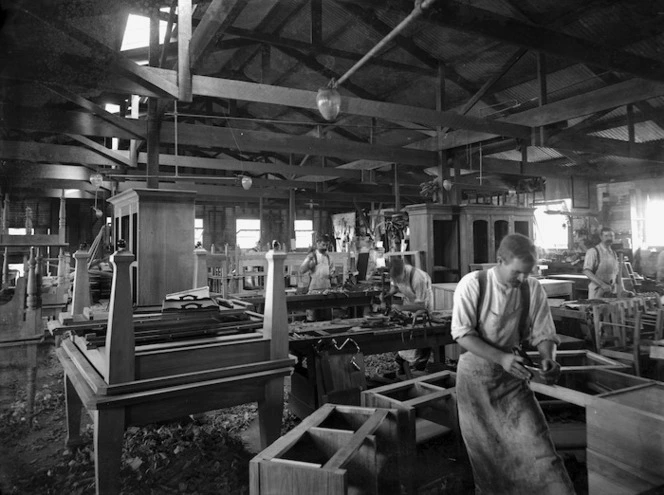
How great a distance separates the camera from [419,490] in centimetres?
335

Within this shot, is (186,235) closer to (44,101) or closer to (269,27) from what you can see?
(44,101)

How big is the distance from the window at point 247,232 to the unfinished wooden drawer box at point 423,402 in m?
20.6

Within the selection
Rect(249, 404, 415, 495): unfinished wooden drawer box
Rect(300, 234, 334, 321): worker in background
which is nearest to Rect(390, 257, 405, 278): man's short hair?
Rect(300, 234, 334, 321): worker in background

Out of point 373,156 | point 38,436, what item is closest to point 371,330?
point 38,436

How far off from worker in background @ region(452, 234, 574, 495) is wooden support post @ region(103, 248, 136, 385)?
2.22m

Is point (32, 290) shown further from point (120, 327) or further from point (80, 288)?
point (120, 327)

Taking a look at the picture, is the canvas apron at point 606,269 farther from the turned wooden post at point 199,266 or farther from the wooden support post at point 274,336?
the turned wooden post at point 199,266

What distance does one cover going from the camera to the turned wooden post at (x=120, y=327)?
8.75 feet

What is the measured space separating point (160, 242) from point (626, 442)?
4850mm

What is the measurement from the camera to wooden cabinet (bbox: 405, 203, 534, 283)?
992cm

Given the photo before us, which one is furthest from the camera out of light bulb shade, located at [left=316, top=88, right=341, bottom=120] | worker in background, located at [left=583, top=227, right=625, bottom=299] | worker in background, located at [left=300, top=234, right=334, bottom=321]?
worker in background, located at [left=300, top=234, right=334, bottom=321]

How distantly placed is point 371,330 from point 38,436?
3.87 m

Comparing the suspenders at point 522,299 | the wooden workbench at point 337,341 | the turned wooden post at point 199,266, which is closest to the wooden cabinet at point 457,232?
the wooden workbench at point 337,341

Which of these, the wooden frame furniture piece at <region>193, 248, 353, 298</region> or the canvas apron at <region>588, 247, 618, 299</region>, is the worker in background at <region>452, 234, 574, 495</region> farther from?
the wooden frame furniture piece at <region>193, 248, 353, 298</region>
